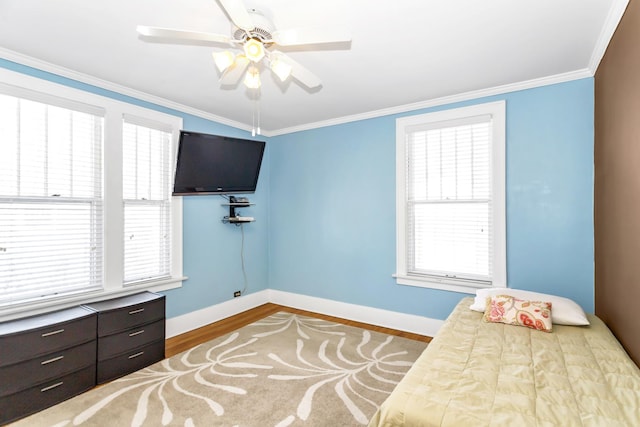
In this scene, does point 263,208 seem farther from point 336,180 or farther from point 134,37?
point 134,37

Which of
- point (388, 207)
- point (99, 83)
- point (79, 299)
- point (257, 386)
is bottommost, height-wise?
point (257, 386)

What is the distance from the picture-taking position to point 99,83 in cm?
285

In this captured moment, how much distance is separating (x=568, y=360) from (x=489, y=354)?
1.32 feet

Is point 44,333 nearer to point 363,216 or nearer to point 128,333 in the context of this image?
point 128,333

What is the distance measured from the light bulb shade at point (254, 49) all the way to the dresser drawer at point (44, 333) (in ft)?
7.39

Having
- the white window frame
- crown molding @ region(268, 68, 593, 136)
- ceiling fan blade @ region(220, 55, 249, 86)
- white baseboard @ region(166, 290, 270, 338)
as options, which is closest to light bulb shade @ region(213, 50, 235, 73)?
ceiling fan blade @ region(220, 55, 249, 86)

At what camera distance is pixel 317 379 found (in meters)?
2.57

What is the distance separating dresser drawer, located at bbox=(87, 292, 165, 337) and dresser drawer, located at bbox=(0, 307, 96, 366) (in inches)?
3.2

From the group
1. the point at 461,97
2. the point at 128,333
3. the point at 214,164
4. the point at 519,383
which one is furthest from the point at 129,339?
the point at 461,97

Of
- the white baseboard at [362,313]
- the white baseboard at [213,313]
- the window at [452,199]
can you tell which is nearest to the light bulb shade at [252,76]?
the window at [452,199]

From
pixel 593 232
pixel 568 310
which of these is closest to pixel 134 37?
pixel 568 310

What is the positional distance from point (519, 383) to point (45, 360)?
2948mm

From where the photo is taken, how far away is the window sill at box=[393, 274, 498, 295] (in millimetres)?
3227

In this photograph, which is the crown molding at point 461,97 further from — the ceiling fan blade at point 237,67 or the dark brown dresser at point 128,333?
the dark brown dresser at point 128,333
